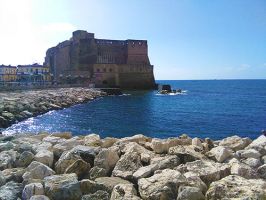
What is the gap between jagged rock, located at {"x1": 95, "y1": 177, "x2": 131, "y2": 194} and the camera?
4.62 metres

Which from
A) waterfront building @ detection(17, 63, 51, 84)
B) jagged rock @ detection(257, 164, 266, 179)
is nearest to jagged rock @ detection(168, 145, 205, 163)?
jagged rock @ detection(257, 164, 266, 179)

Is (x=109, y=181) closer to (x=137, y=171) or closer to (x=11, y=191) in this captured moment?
(x=137, y=171)

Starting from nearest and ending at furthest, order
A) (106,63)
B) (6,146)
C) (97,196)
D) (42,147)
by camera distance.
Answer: (97,196) < (42,147) < (6,146) < (106,63)

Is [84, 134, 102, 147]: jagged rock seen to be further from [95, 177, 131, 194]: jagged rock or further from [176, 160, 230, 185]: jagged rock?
[176, 160, 230, 185]: jagged rock

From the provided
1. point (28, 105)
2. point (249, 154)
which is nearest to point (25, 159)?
point (249, 154)

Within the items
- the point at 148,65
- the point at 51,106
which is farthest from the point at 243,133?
the point at 148,65

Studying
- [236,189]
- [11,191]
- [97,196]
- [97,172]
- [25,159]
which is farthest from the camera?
[25,159]

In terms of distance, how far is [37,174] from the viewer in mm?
5086

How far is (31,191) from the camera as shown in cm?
453

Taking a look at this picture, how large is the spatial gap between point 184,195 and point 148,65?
185 feet

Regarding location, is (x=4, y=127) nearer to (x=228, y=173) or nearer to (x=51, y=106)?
(x=51, y=106)

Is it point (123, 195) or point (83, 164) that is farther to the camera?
point (83, 164)

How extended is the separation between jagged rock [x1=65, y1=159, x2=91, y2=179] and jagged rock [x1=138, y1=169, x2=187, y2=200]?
105 centimetres

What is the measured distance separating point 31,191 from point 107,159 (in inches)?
50.7
